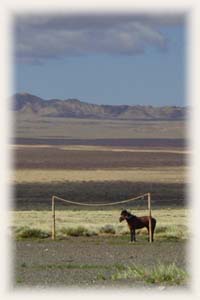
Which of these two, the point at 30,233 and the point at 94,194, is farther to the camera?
the point at 94,194

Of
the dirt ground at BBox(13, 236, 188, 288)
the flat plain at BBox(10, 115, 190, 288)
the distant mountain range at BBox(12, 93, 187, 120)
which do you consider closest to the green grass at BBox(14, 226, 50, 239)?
the flat plain at BBox(10, 115, 190, 288)

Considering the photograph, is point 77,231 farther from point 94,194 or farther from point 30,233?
point 94,194

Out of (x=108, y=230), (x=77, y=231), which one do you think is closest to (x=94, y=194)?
(x=108, y=230)

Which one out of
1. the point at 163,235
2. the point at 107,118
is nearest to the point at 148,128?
the point at 107,118

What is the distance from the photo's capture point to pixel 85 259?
11531 mm

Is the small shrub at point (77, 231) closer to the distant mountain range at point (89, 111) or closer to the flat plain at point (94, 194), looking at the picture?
the flat plain at point (94, 194)

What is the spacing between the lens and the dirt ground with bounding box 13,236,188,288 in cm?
805

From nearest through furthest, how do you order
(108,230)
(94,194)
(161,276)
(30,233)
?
(161,276) → (30,233) → (108,230) → (94,194)

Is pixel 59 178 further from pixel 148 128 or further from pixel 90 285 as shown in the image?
pixel 148 128

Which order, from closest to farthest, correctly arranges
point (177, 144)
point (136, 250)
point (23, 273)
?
point (23, 273) < point (136, 250) < point (177, 144)

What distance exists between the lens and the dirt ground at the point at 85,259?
805cm
